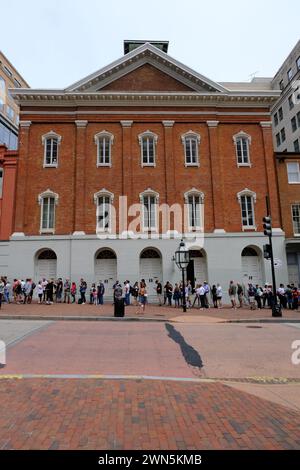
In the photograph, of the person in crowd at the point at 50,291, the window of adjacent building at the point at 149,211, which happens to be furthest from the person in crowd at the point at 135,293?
the person in crowd at the point at 50,291

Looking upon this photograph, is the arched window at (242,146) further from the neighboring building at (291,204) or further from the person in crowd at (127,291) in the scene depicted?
the person in crowd at (127,291)

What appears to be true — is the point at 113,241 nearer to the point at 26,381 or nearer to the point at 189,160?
the point at 189,160

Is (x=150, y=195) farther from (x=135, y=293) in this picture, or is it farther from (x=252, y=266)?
(x=252, y=266)

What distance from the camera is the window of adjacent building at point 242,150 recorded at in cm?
2711

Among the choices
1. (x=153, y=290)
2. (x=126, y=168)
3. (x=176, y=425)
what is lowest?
(x=176, y=425)

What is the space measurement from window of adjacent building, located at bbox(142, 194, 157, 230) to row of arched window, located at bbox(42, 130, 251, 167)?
2.70m

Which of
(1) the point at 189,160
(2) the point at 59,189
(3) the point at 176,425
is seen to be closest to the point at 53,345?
(3) the point at 176,425

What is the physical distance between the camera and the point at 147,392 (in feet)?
18.6

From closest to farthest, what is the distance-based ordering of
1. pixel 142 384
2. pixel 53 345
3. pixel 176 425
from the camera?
pixel 176 425 → pixel 142 384 → pixel 53 345

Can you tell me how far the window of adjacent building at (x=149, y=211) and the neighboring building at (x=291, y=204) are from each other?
1011cm

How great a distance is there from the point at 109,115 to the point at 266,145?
511 inches

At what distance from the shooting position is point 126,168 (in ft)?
85.2

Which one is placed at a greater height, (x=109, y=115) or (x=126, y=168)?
(x=109, y=115)

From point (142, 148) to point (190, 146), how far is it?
12.7 ft
